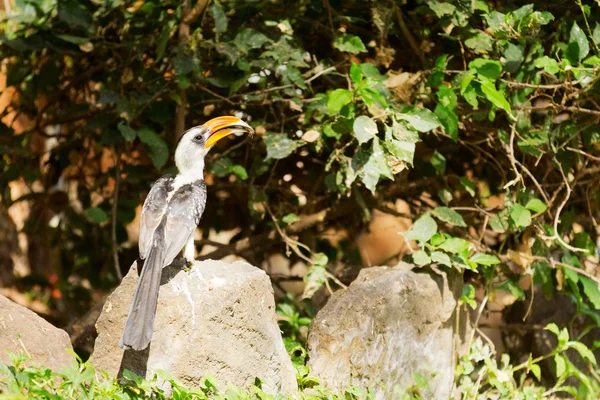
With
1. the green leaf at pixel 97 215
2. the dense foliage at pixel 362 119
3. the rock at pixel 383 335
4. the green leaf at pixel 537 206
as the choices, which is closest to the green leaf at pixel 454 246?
the dense foliage at pixel 362 119

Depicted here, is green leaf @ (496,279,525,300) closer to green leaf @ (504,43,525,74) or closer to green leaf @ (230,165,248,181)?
green leaf @ (504,43,525,74)

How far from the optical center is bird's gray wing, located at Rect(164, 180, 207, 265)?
11.6 ft

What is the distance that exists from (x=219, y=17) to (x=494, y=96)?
1.46 meters

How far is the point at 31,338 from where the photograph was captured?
11.2 ft

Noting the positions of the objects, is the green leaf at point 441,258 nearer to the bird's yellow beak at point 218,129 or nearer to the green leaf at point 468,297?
the green leaf at point 468,297

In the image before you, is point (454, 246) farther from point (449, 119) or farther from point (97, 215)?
point (97, 215)

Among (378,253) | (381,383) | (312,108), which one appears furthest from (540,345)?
(378,253)

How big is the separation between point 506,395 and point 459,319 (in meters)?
0.47

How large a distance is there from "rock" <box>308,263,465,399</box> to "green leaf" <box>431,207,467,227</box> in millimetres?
334

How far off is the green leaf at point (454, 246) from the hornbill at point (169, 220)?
1134mm

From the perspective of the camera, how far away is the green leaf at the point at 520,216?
13.6 feet

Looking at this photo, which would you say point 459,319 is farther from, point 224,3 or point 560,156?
point 224,3

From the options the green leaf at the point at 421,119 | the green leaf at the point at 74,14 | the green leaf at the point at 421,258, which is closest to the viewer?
the green leaf at the point at 421,119

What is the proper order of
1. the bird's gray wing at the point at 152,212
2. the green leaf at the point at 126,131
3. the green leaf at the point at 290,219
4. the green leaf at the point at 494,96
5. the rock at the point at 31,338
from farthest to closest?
the green leaf at the point at 290,219 < the green leaf at the point at 126,131 < the green leaf at the point at 494,96 < the bird's gray wing at the point at 152,212 < the rock at the point at 31,338
